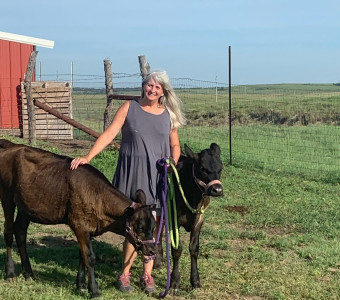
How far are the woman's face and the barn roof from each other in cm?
1541

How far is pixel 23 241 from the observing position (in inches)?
239

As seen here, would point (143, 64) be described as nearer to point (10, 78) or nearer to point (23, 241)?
point (23, 241)

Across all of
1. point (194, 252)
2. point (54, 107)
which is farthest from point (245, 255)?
point (54, 107)

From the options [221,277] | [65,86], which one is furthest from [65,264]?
[65,86]

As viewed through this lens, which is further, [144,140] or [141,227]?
[144,140]

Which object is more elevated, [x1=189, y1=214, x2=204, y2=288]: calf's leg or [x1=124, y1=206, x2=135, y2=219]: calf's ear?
[x1=124, y1=206, x2=135, y2=219]: calf's ear

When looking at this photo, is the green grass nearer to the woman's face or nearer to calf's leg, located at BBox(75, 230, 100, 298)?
calf's leg, located at BBox(75, 230, 100, 298)

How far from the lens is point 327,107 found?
1257 inches

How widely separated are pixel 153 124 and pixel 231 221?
11.5 feet

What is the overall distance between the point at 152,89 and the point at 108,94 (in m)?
9.05

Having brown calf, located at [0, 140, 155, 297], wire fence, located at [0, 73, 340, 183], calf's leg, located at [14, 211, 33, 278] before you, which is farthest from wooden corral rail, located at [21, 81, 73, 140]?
brown calf, located at [0, 140, 155, 297]

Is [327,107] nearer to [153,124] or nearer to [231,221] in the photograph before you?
[231,221]

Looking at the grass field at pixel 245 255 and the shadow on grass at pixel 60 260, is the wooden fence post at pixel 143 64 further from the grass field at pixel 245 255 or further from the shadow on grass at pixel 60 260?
the shadow on grass at pixel 60 260

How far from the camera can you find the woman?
5605 mm
